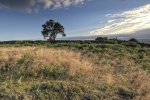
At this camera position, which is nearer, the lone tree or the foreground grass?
the foreground grass

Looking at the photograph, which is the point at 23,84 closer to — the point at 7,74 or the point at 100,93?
the point at 7,74

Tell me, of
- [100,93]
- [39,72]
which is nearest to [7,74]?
[39,72]

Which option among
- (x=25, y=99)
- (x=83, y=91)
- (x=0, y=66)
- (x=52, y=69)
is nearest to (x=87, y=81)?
(x=83, y=91)

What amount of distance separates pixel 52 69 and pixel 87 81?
218 centimetres

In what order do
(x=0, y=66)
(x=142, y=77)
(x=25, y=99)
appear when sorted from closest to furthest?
(x=25, y=99) < (x=142, y=77) < (x=0, y=66)

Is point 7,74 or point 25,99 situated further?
point 7,74

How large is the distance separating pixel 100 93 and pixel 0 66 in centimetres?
598

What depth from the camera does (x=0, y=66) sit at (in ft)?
49.3

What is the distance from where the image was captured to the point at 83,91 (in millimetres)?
11516

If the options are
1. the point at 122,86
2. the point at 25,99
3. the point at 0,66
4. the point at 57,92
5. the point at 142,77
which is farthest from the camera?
the point at 0,66

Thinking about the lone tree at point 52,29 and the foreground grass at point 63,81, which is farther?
the lone tree at point 52,29

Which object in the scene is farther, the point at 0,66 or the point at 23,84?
the point at 0,66

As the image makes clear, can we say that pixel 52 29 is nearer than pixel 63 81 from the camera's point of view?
No

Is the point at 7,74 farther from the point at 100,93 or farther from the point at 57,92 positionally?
the point at 100,93
